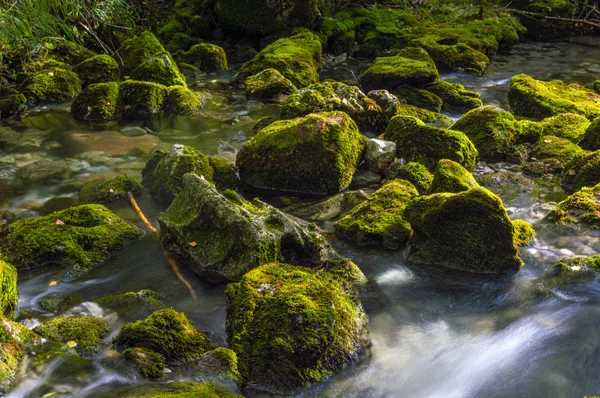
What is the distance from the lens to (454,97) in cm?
1141

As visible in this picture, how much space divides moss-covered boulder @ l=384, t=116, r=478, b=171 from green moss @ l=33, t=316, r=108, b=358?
491 cm

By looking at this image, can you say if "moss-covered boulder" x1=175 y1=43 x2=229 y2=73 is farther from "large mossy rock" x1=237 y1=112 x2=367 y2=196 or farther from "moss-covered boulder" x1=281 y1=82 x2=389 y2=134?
"large mossy rock" x1=237 y1=112 x2=367 y2=196

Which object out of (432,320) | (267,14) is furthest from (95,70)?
(432,320)

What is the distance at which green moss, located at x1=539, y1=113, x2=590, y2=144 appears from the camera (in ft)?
30.0

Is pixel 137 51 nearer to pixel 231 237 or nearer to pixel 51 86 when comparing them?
pixel 51 86

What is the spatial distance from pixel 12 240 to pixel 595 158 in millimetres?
7122

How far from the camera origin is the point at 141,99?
1081 centimetres

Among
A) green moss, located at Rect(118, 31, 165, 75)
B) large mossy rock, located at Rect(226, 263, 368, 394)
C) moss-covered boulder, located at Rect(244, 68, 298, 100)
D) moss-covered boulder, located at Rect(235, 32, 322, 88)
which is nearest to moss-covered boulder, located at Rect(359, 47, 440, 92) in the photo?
moss-covered boulder, located at Rect(235, 32, 322, 88)

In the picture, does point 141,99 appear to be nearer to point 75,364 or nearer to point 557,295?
point 75,364

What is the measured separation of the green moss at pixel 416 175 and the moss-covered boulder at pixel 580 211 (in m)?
1.47

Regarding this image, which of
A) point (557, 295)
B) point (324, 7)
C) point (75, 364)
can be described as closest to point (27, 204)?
point (75, 364)

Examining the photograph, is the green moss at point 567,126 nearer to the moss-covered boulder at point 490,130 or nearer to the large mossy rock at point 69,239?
the moss-covered boulder at point 490,130

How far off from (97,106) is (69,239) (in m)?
5.18

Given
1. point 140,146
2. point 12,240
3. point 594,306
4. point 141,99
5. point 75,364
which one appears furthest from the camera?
point 141,99
